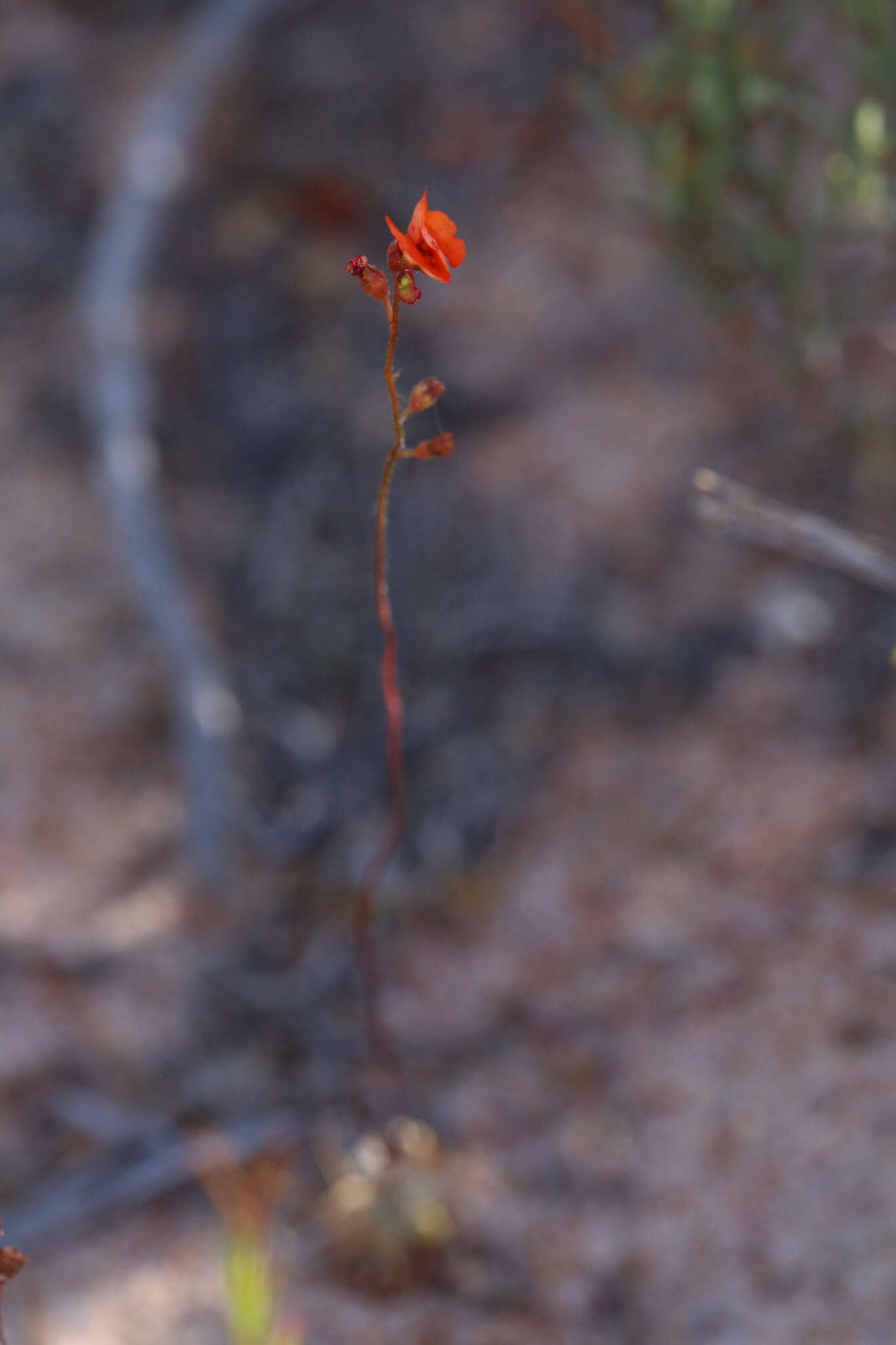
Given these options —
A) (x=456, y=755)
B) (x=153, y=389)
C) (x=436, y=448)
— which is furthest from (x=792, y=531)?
(x=153, y=389)

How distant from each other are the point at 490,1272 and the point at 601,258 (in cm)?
235

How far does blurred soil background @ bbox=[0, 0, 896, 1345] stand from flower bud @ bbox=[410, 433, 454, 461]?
3.35ft

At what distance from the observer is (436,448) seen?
1042 mm

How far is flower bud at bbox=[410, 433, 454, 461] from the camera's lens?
1027 mm

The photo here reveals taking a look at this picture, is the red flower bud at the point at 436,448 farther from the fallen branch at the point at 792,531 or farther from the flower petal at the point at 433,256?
the fallen branch at the point at 792,531

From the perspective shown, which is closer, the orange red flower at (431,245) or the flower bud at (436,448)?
the orange red flower at (431,245)

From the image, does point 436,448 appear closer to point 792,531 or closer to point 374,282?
point 374,282

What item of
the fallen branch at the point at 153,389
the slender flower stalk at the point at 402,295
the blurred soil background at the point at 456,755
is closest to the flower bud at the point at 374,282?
the slender flower stalk at the point at 402,295

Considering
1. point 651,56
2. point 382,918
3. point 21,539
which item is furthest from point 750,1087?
point 21,539

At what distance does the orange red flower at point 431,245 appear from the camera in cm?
89

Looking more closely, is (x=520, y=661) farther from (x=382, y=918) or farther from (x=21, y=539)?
(x=21, y=539)

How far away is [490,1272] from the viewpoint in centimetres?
154

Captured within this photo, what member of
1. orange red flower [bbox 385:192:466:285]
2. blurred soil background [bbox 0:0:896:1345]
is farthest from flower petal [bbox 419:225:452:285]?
blurred soil background [bbox 0:0:896:1345]

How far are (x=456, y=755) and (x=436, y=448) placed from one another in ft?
3.91
